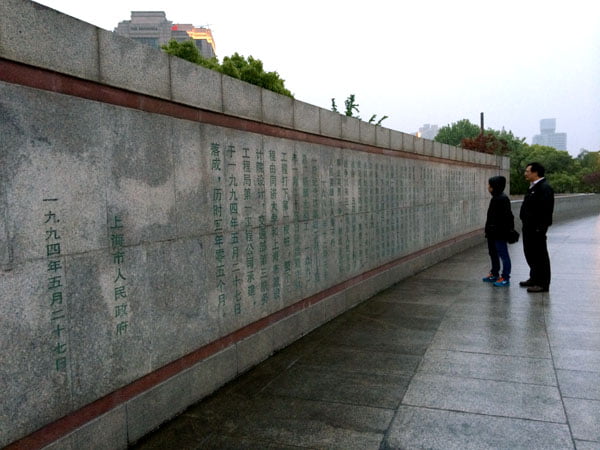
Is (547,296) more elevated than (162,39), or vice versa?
(162,39)

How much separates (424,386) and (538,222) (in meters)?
4.03

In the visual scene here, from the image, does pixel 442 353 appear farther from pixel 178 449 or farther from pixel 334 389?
pixel 178 449

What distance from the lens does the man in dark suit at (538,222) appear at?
6.70 meters

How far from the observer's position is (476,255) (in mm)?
10727

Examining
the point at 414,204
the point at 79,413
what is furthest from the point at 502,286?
the point at 79,413

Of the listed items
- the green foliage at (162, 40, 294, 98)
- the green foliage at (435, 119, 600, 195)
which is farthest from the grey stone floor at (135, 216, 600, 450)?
the green foliage at (435, 119, 600, 195)

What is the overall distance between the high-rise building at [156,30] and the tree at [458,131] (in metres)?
54.9

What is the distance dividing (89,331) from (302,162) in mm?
3024

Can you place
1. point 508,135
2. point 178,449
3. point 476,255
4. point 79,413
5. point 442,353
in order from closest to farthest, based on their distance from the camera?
point 79,413 → point 178,449 → point 442,353 → point 476,255 → point 508,135

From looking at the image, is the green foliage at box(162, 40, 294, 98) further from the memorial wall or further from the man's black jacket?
the memorial wall

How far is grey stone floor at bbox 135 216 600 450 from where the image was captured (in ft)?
9.82

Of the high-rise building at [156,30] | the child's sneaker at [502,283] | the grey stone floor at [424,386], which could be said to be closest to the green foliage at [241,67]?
the child's sneaker at [502,283]

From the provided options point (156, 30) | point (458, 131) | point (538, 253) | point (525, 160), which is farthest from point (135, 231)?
point (156, 30)

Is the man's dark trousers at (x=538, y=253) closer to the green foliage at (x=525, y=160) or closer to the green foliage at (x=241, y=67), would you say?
the green foliage at (x=241, y=67)
